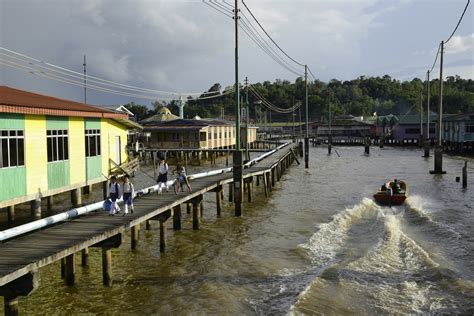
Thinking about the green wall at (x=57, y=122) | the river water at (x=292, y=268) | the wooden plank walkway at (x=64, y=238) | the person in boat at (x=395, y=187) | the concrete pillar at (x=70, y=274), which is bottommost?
the river water at (x=292, y=268)

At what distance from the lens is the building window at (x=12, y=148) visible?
16.0m

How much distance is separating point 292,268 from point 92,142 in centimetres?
1203

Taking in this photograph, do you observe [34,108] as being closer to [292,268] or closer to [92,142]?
[92,142]

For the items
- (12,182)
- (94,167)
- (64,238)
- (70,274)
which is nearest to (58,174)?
(12,182)

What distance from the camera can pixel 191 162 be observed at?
2194 inches

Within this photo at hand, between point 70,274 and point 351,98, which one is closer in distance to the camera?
point 70,274

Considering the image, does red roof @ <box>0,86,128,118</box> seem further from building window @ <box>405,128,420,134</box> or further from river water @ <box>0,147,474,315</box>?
building window @ <box>405,128,420,134</box>

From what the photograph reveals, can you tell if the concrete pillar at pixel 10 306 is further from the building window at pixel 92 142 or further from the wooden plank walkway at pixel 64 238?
the building window at pixel 92 142

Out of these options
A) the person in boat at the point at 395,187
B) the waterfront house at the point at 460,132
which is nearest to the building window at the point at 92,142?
the person in boat at the point at 395,187

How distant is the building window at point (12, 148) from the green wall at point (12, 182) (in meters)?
0.20

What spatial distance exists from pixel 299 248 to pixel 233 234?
3.37m


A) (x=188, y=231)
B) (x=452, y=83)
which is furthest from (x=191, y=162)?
(x=452, y=83)

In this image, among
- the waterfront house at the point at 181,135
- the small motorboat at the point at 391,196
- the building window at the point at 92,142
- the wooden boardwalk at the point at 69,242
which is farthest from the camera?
the waterfront house at the point at 181,135

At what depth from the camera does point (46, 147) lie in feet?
61.2
